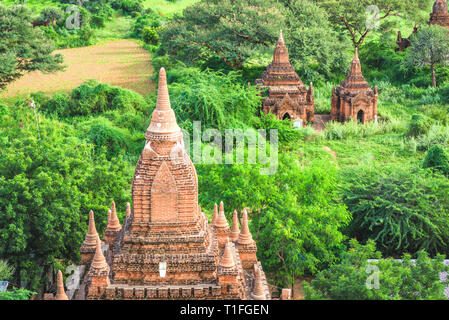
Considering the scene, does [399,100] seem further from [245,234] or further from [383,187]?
[245,234]

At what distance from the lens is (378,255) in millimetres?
20547

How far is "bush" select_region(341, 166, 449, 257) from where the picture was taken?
26.3 m

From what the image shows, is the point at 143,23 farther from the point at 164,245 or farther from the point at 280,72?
the point at 164,245

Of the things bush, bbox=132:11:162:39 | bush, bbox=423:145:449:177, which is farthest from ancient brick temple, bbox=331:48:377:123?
bush, bbox=132:11:162:39

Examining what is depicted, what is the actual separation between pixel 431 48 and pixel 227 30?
1737 centimetres

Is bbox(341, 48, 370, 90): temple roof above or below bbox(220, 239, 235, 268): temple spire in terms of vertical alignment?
below

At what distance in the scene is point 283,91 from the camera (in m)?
41.7

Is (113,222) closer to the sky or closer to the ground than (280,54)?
closer to the ground

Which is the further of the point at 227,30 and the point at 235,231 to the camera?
the point at 227,30

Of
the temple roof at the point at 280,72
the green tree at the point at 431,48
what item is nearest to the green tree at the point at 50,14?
the temple roof at the point at 280,72

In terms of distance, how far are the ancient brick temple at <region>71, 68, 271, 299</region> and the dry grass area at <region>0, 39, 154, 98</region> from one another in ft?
124

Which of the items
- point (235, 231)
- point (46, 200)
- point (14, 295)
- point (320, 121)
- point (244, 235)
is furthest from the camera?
point (320, 121)

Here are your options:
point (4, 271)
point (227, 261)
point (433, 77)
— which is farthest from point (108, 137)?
point (433, 77)

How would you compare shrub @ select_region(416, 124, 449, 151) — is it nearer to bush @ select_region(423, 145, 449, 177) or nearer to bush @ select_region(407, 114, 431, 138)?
bush @ select_region(407, 114, 431, 138)
